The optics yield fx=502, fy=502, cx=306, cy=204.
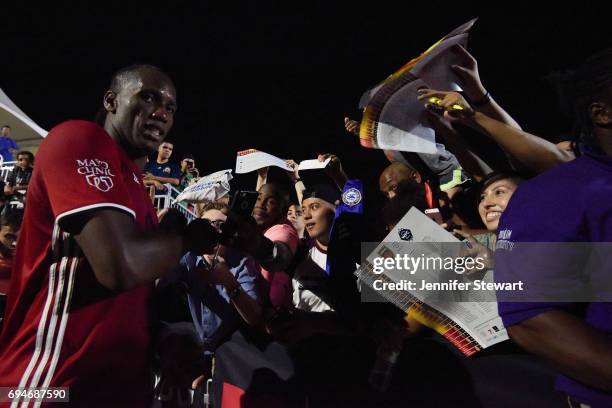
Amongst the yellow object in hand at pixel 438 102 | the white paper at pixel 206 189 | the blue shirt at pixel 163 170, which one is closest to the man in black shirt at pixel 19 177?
the blue shirt at pixel 163 170

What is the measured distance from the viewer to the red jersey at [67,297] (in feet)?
4.83

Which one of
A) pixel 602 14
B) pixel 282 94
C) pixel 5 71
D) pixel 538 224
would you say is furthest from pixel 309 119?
pixel 538 224

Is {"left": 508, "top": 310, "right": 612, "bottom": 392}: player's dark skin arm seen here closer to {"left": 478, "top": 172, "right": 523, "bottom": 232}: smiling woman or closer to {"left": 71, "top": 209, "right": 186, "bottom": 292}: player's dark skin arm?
{"left": 71, "top": 209, "right": 186, "bottom": 292}: player's dark skin arm

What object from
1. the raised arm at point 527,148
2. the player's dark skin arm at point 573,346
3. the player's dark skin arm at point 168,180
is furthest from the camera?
the player's dark skin arm at point 168,180

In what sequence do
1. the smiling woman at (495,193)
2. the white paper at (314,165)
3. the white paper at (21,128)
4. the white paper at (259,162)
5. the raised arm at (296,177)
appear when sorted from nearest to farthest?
the smiling woman at (495,193) → the white paper at (314,165) → the white paper at (259,162) → the raised arm at (296,177) → the white paper at (21,128)

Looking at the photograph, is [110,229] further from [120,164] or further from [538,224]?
[538,224]

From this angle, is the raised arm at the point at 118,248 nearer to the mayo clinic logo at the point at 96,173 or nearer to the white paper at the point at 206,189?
the mayo clinic logo at the point at 96,173

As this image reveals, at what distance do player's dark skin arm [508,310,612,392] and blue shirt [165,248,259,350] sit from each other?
7.34 ft

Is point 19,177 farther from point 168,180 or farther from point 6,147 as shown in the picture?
point 168,180

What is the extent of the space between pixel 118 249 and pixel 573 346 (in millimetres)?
1162

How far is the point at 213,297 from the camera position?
133 inches

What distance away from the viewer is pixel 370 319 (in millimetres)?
2348

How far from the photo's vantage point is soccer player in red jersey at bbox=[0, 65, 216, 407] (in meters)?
1.40

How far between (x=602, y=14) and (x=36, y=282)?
9924mm
